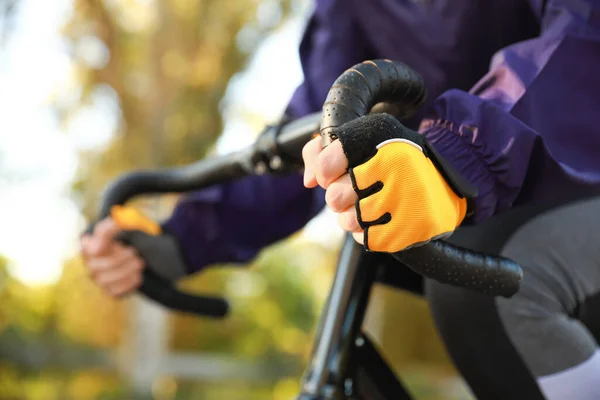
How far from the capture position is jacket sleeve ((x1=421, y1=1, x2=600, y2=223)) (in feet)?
1.60

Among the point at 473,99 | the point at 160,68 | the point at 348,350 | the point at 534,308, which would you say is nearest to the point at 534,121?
the point at 473,99

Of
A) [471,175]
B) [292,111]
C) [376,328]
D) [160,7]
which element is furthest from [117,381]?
[471,175]

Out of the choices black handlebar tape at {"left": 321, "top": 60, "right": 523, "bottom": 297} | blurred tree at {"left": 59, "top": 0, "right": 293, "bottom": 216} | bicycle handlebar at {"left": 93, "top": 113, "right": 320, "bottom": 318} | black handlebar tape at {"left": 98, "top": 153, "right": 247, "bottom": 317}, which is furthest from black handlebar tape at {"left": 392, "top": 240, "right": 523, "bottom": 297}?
blurred tree at {"left": 59, "top": 0, "right": 293, "bottom": 216}

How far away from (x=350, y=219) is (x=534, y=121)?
21 cm

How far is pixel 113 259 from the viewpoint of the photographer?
2.75 feet

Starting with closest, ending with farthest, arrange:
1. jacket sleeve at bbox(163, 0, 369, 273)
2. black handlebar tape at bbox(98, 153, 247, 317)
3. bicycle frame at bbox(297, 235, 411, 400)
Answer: bicycle frame at bbox(297, 235, 411, 400) < black handlebar tape at bbox(98, 153, 247, 317) < jacket sleeve at bbox(163, 0, 369, 273)

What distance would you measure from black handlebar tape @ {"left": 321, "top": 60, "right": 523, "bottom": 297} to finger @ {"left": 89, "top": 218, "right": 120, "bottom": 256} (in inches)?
19.1

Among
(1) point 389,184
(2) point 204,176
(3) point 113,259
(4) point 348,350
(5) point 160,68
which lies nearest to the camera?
(1) point 389,184

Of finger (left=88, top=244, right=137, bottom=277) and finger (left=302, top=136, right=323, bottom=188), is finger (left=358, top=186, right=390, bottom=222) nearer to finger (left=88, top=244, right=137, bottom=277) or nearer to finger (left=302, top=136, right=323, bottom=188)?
finger (left=302, top=136, right=323, bottom=188)

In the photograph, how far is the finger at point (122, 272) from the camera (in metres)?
0.84

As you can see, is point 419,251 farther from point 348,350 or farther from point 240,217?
point 240,217

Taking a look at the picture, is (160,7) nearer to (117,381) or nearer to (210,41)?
(210,41)

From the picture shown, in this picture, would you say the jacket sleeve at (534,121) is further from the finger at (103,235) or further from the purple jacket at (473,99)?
the finger at (103,235)

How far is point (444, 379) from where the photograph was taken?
165 inches
